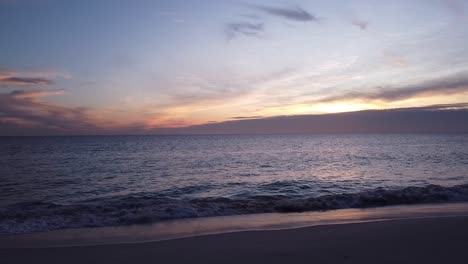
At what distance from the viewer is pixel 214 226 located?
35.4 feet

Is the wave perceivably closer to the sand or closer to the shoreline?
the shoreline

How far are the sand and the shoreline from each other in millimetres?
766

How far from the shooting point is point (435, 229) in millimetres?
9297

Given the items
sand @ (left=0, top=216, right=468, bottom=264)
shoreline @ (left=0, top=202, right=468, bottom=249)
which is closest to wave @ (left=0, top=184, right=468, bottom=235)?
shoreline @ (left=0, top=202, right=468, bottom=249)

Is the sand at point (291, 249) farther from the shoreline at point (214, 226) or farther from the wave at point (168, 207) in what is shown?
the wave at point (168, 207)

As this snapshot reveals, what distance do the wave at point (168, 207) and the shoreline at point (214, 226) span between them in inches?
29.9

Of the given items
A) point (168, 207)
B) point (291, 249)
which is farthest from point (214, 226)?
point (291, 249)

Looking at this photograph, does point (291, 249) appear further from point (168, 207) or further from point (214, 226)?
point (168, 207)

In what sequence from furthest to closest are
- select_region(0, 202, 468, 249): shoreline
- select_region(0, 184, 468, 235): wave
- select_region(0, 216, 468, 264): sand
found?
select_region(0, 184, 468, 235): wave → select_region(0, 202, 468, 249): shoreline → select_region(0, 216, 468, 264): sand

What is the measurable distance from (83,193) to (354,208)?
13640mm

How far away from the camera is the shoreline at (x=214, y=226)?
900 cm

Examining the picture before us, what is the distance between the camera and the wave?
11.5 m

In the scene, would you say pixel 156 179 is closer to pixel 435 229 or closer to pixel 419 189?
pixel 419 189

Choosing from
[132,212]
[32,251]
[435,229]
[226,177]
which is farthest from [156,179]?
[435,229]
